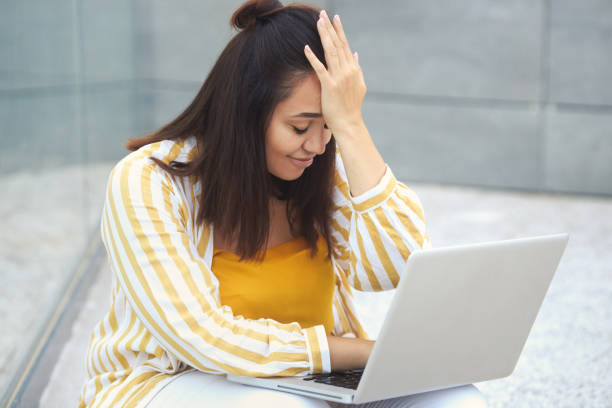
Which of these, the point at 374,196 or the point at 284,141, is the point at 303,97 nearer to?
the point at 284,141

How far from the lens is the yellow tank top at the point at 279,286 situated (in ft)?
5.13

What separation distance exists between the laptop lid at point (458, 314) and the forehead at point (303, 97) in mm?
455

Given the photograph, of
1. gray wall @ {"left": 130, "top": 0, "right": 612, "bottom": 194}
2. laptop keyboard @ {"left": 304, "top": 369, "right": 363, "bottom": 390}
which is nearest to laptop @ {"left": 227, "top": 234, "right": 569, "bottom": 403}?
laptop keyboard @ {"left": 304, "top": 369, "right": 363, "bottom": 390}

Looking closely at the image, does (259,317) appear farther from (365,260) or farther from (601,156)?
(601,156)

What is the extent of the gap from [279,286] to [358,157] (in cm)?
30

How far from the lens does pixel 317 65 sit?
1450 mm

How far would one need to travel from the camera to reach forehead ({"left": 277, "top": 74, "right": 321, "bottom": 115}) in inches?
58.7

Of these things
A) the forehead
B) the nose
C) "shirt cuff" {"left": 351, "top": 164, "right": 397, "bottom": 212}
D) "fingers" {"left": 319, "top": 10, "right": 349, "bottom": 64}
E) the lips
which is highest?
"fingers" {"left": 319, "top": 10, "right": 349, "bottom": 64}

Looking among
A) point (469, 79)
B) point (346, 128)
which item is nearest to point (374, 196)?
point (346, 128)

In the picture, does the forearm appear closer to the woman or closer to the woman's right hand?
the woman

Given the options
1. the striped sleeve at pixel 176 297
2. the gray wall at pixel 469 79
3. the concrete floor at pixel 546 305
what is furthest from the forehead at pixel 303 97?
the gray wall at pixel 469 79

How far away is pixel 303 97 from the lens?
1496 millimetres

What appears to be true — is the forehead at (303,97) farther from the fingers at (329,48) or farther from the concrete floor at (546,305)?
the concrete floor at (546,305)

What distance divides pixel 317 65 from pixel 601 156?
4.01m
